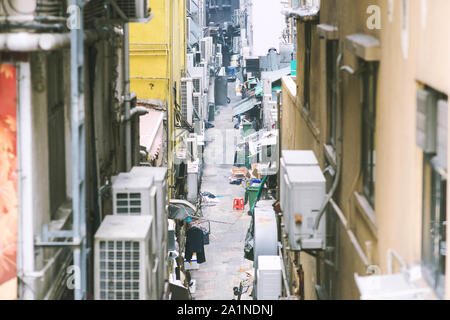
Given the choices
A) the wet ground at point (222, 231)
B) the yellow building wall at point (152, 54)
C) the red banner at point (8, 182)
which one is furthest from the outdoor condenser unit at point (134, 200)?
the yellow building wall at point (152, 54)

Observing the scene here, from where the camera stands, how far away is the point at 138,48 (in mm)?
22703

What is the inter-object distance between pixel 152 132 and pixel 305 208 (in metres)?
9.04

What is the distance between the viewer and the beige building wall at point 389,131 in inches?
225

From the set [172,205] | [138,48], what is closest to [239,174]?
[138,48]

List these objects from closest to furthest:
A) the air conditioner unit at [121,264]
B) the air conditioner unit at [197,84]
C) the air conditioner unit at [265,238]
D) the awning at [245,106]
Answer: the air conditioner unit at [121,264] → the air conditioner unit at [265,238] → the air conditioner unit at [197,84] → the awning at [245,106]

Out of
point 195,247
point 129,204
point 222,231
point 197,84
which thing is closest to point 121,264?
point 129,204

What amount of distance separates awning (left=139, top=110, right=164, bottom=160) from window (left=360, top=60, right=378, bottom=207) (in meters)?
8.13

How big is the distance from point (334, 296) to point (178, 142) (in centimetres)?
1776

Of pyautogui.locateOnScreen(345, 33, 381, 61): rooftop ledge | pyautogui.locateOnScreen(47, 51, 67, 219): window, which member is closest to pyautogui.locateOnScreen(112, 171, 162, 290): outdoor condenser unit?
pyautogui.locateOnScreen(47, 51, 67, 219): window

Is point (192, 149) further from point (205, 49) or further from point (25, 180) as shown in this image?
point (25, 180)

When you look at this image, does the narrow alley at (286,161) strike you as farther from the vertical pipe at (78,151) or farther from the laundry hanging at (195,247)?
the laundry hanging at (195,247)

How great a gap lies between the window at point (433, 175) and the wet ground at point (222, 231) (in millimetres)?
15339
